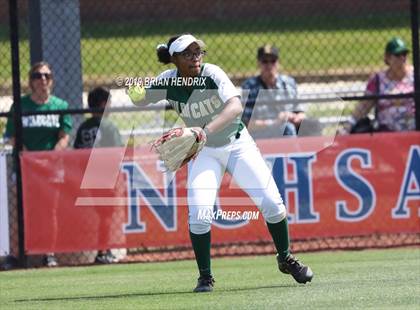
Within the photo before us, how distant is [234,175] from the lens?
9016mm

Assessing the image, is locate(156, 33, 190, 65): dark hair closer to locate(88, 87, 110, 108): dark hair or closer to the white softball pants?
the white softball pants

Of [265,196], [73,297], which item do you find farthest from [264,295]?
[73,297]

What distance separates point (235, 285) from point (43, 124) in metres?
3.45

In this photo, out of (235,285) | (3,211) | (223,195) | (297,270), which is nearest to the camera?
(297,270)

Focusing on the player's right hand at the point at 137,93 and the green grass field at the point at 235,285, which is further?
the player's right hand at the point at 137,93

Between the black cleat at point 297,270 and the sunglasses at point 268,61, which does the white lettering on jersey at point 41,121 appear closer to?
the sunglasses at point 268,61

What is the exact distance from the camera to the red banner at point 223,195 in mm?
11656

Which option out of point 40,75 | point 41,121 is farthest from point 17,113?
point 40,75

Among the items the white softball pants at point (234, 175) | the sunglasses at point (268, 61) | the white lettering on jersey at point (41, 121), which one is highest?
the sunglasses at point (268, 61)

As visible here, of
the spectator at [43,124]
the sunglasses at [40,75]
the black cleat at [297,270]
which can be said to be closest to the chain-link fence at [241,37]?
the spectator at [43,124]

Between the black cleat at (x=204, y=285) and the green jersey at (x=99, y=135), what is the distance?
334 cm

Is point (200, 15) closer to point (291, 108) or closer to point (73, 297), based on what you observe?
point (291, 108)

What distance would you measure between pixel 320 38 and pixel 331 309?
15.7m

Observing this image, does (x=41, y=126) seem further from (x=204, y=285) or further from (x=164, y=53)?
(x=204, y=285)
